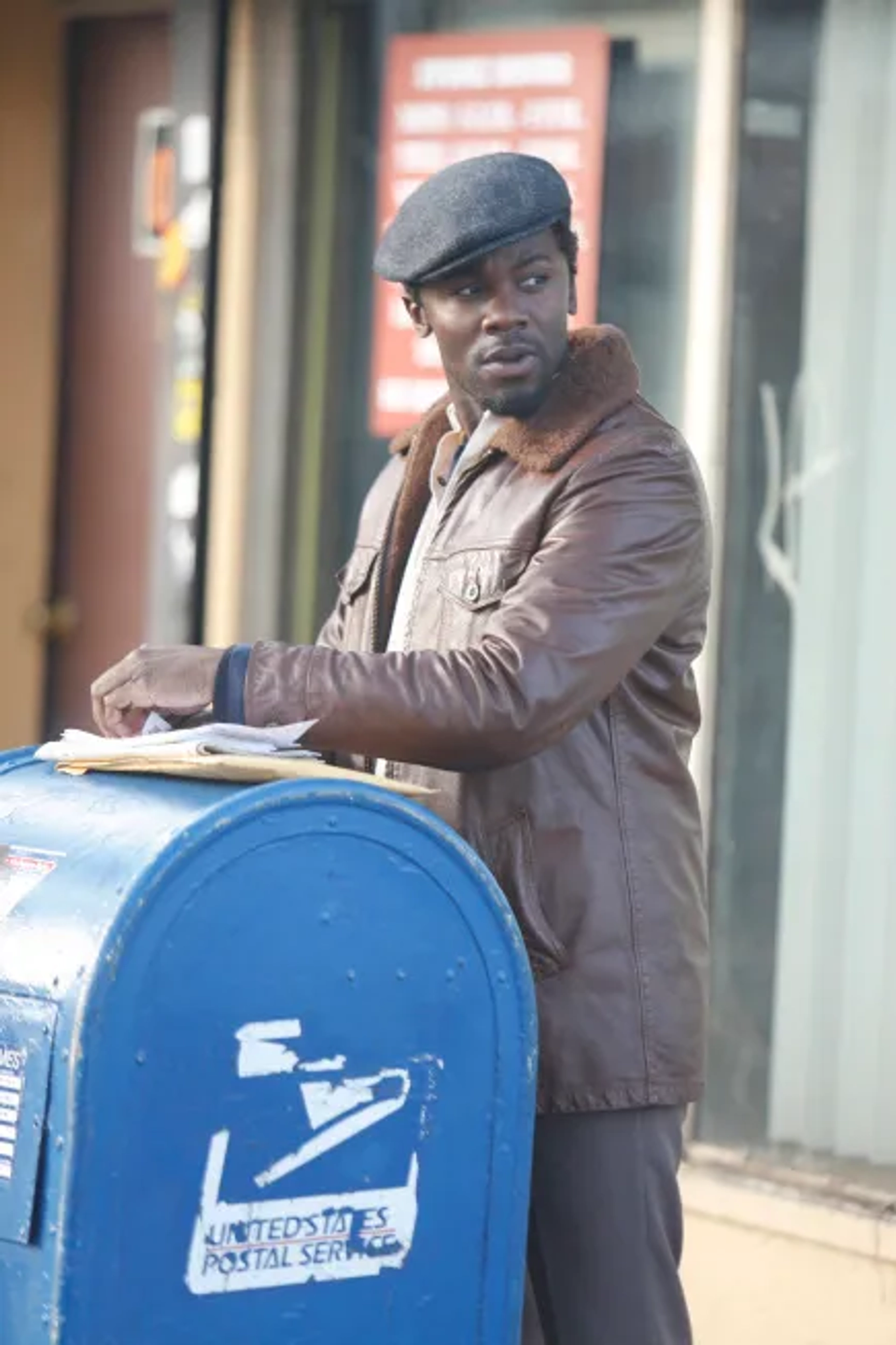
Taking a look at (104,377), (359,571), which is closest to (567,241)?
(359,571)

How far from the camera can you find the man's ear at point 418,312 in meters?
3.22

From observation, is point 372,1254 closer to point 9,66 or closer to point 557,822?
point 557,822

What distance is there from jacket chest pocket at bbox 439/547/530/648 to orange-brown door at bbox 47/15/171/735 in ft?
9.70

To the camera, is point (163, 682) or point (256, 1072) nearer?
point (256, 1072)

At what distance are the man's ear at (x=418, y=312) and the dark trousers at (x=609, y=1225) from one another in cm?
107

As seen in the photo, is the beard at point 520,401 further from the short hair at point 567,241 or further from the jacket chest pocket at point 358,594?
the jacket chest pocket at point 358,594

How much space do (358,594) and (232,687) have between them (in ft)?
1.79

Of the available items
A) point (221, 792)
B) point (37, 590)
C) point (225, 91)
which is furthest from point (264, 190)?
point (221, 792)

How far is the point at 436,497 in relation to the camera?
3326 millimetres

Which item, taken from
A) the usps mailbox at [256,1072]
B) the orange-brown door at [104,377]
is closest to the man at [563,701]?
the usps mailbox at [256,1072]

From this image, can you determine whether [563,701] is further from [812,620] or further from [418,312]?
[812,620]

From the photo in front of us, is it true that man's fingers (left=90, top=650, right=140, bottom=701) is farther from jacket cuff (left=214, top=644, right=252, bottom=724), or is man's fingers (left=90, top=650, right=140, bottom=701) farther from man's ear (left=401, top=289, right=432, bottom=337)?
man's ear (left=401, top=289, right=432, bottom=337)

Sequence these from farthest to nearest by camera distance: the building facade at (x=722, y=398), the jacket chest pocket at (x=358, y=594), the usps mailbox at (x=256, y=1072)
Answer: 1. the building facade at (x=722, y=398)
2. the jacket chest pocket at (x=358, y=594)
3. the usps mailbox at (x=256, y=1072)

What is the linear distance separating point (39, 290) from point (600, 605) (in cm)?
367
